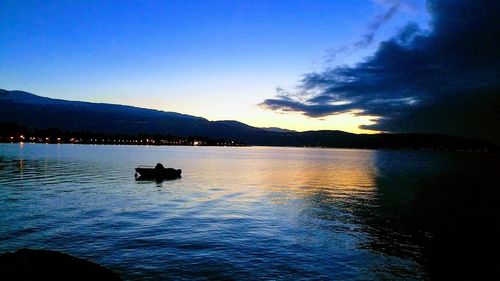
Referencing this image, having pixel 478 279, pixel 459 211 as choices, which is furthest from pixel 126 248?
pixel 459 211

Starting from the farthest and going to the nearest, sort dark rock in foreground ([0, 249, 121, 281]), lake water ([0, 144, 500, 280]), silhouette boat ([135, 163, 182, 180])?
1. silhouette boat ([135, 163, 182, 180])
2. lake water ([0, 144, 500, 280])
3. dark rock in foreground ([0, 249, 121, 281])

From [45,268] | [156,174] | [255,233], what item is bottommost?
[255,233]

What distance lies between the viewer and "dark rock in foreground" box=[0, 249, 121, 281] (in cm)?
1025

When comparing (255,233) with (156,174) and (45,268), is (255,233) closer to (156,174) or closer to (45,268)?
(45,268)

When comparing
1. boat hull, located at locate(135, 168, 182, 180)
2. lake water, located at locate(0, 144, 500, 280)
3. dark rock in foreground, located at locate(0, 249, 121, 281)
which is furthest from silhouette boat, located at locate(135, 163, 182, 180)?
dark rock in foreground, located at locate(0, 249, 121, 281)

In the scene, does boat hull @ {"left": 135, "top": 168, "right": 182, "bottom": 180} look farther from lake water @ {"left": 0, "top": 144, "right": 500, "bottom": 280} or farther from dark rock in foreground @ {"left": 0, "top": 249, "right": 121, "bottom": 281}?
dark rock in foreground @ {"left": 0, "top": 249, "right": 121, "bottom": 281}

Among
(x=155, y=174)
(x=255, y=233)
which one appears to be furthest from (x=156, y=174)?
(x=255, y=233)

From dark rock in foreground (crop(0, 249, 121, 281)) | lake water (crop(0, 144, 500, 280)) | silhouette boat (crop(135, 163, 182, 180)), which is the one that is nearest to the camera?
dark rock in foreground (crop(0, 249, 121, 281))

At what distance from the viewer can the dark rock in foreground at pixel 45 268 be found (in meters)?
10.2

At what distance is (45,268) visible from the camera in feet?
34.3

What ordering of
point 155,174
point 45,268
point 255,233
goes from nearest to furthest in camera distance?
point 45,268 < point 255,233 < point 155,174

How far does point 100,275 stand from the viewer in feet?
35.5

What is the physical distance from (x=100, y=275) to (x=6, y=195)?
34299mm

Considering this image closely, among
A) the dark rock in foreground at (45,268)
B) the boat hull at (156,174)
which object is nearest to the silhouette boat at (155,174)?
the boat hull at (156,174)
